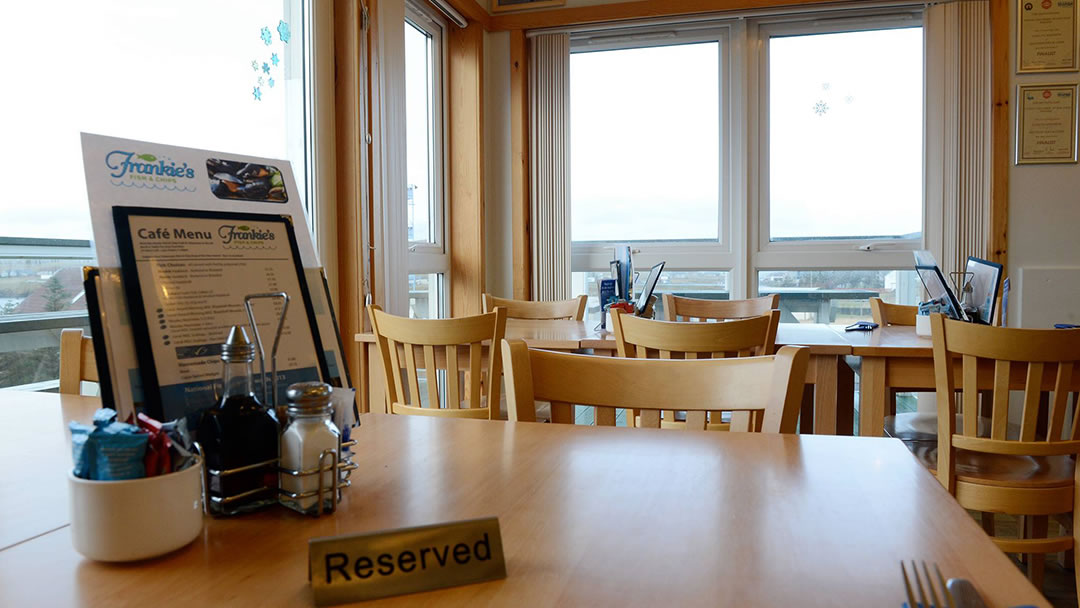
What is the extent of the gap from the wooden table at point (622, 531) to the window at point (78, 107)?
4.26 feet

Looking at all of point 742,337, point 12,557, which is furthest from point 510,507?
point 742,337

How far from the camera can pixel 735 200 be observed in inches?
169

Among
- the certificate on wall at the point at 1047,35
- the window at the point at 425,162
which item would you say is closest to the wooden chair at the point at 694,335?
the window at the point at 425,162

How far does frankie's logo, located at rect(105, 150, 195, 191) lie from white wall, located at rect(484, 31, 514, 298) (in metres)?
3.77

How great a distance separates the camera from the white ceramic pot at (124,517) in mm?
508

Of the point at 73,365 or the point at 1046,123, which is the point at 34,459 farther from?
the point at 1046,123

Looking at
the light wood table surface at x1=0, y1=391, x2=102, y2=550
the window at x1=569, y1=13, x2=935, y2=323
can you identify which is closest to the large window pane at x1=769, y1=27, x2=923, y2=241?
the window at x1=569, y1=13, x2=935, y2=323

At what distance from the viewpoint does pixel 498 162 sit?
4504 mm

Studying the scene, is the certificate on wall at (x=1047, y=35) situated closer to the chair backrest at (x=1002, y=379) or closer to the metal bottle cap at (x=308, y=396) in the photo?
the chair backrest at (x=1002, y=379)

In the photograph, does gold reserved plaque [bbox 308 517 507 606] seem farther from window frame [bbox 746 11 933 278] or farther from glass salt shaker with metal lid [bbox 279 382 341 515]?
window frame [bbox 746 11 933 278]

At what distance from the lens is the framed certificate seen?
629mm

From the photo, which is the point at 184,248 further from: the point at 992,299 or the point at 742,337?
the point at 992,299

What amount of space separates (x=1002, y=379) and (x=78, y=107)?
7.67 ft

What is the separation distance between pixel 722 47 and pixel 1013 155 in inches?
61.8
